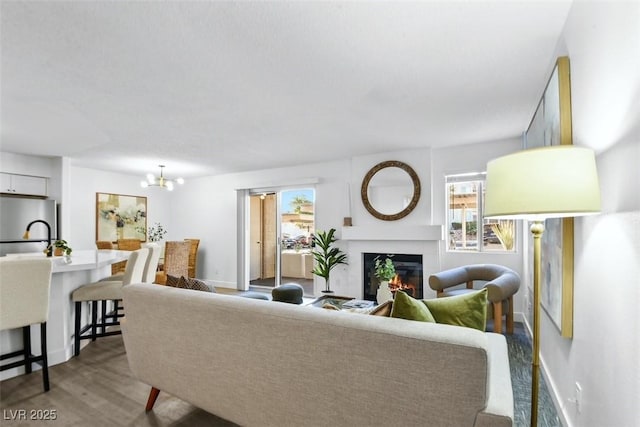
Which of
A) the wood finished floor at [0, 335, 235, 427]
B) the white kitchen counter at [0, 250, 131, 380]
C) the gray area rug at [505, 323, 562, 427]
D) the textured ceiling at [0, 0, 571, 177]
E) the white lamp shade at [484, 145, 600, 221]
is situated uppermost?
the textured ceiling at [0, 0, 571, 177]

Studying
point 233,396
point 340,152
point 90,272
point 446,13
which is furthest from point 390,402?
point 340,152

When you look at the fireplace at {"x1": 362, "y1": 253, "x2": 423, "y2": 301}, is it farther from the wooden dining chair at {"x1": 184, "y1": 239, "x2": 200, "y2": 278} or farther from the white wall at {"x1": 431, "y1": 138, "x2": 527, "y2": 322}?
the wooden dining chair at {"x1": 184, "y1": 239, "x2": 200, "y2": 278}

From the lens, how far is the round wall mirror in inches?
178

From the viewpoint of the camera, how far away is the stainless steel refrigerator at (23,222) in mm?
4374

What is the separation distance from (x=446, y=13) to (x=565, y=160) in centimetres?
101

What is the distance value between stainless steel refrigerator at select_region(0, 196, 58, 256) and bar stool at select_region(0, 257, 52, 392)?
2999 millimetres

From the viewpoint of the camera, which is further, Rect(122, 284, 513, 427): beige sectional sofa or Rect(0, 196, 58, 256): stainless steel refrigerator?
Rect(0, 196, 58, 256): stainless steel refrigerator

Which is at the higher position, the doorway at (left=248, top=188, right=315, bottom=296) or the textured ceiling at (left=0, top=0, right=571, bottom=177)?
the textured ceiling at (left=0, top=0, right=571, bottom=177)

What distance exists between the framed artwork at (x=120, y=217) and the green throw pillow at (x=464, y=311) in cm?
633

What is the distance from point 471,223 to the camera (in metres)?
4.35

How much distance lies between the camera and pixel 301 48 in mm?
1933

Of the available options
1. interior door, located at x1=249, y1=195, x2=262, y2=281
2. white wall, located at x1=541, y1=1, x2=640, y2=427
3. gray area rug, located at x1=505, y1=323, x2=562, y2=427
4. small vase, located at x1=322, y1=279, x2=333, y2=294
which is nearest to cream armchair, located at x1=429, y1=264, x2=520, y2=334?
gray area rug, located at x1=505, y1=323, x2=562, y2=427

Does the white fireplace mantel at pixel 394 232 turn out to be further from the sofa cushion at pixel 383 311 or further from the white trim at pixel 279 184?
the sofa cushion at pixel 383 311

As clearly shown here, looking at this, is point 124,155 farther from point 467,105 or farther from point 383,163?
point 467,105
